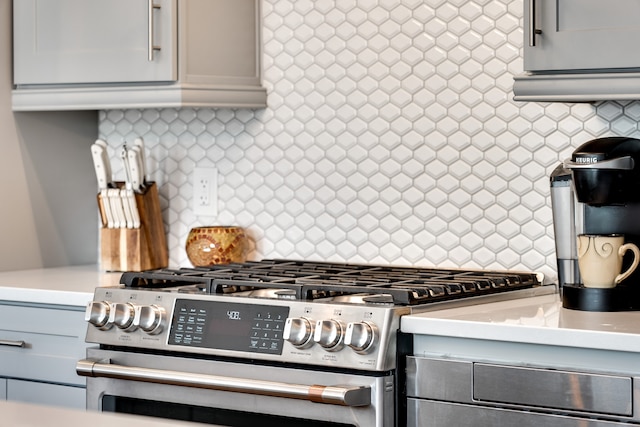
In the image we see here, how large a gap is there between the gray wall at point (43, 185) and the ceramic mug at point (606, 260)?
1851 millimetres

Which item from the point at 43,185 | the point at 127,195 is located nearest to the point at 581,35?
the point at 127,195

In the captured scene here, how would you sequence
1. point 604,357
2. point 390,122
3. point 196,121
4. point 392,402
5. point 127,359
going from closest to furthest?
point 604,357
point 392,402
point 127,359
point 390,122
point 196,121

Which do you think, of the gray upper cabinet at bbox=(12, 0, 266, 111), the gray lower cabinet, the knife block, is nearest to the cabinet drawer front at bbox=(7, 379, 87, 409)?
the gray lower cabinet

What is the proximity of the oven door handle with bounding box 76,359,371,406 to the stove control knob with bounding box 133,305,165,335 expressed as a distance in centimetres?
10

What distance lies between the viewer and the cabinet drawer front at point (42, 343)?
2.74 metres

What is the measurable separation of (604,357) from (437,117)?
112 cm

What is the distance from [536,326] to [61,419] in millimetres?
1149

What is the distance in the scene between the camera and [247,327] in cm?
232

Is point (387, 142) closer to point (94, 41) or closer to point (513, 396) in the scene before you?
point (94, 41)

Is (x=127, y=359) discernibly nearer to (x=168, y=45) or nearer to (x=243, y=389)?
(x=243, y=389)

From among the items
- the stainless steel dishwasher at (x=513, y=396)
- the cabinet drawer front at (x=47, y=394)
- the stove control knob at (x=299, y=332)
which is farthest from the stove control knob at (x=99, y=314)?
the stainless steel dishwasher at (x=513, y=396)

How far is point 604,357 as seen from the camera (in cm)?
198

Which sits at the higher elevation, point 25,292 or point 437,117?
point 437,117


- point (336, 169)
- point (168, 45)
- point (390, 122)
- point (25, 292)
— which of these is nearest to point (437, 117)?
point (390, 122)
